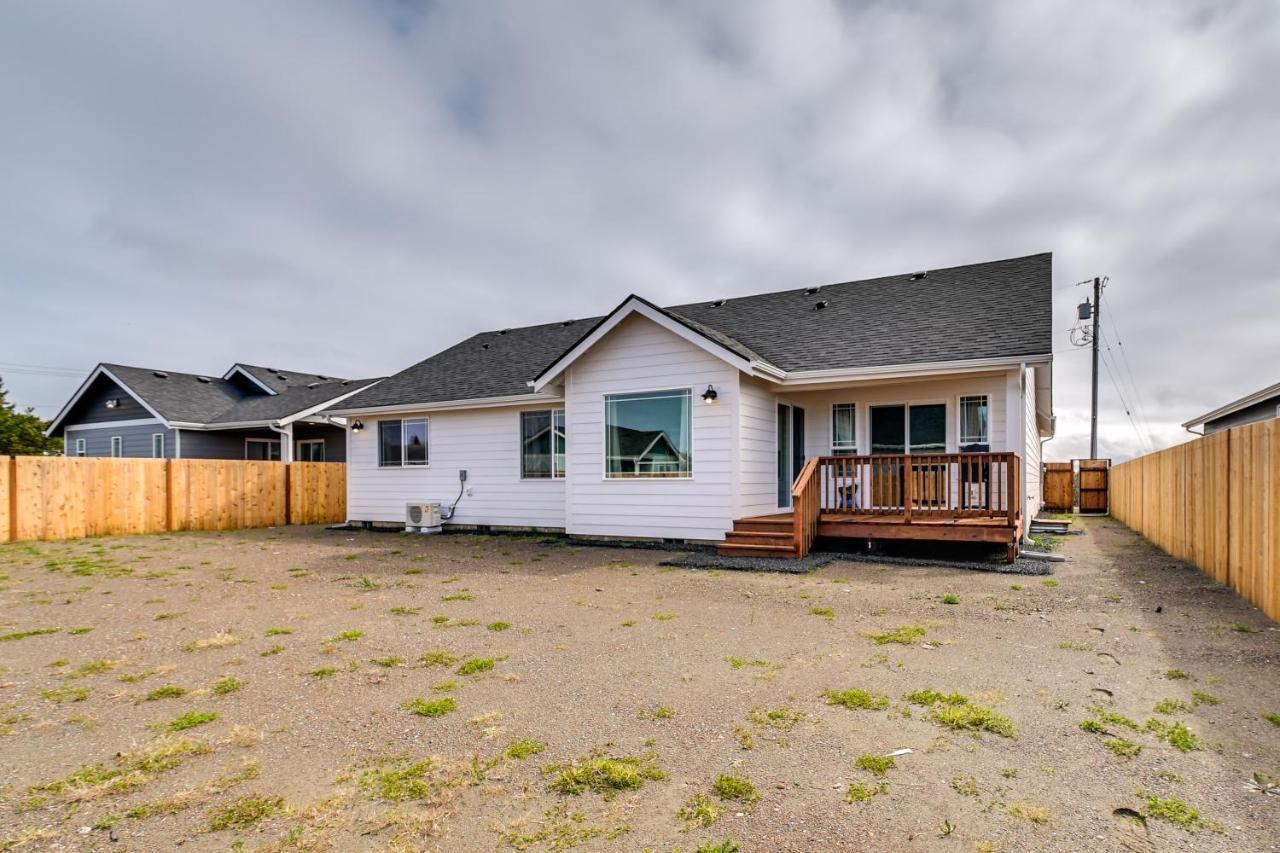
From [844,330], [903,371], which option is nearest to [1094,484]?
[844,330]

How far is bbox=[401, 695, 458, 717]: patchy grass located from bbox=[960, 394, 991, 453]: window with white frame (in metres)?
9.40

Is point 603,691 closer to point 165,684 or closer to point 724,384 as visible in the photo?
point 165,684

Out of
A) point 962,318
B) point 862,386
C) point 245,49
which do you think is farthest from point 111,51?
point 962,318

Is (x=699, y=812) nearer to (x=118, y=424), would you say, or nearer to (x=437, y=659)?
(x=437, y=659)

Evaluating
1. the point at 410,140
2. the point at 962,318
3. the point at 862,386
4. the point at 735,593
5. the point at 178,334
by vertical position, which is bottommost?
the point at 735,593

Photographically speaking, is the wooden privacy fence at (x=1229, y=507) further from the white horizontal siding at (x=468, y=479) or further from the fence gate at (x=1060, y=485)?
the fence gate at (x=1060, y=485)

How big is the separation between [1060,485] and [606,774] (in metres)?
22.7

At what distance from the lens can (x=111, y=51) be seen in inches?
367

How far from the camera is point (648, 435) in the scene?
35.9 ft

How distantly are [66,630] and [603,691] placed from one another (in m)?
5.29

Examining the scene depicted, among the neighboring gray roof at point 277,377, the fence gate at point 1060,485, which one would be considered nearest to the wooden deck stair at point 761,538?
the fence gate at point 1060,485

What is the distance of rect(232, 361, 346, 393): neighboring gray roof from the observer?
23.1 m

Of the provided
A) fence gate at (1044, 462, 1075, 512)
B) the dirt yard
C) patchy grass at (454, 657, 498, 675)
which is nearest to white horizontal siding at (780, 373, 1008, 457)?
the dirt yard

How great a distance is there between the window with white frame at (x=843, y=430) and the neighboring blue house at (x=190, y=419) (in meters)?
14.9
